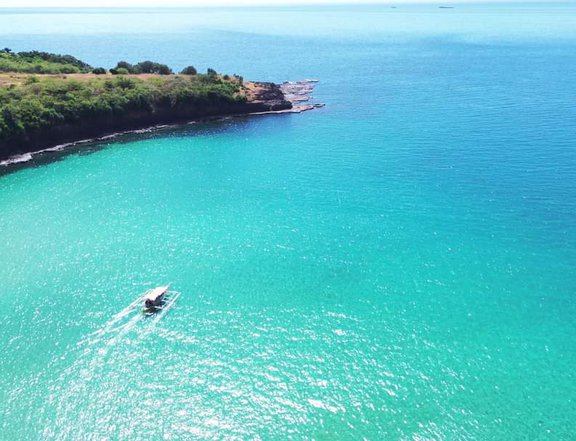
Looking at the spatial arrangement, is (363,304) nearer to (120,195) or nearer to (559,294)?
(559,294)

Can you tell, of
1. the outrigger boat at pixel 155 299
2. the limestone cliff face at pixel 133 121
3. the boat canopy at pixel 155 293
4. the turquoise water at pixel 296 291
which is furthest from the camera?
the limestone cliff face at pixel 133 121

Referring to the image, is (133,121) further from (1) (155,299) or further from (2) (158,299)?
(1) (155,299)

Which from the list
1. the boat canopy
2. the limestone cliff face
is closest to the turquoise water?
the boat canopy

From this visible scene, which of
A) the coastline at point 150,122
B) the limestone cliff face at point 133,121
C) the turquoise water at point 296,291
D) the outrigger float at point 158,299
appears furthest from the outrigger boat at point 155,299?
the limestone cliff face at point 133,121

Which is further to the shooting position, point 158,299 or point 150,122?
point 150,122

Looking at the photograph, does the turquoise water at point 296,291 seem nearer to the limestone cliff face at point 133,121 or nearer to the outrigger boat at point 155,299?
the outrigger boat at point 155,299

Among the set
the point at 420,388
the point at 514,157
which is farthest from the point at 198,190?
the point at 514,157

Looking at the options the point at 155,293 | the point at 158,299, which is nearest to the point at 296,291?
the point at 158,299

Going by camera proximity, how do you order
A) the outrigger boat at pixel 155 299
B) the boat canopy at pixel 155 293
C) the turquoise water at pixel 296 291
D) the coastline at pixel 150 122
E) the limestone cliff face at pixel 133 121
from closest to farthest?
1. the turquoise water at pixel 296 291
2. the outrigger boat at pixel 155 299
3. the boat canopy at pixel 155 293
4. the limestone cliff face at pixel 133 121
5. the coastline at pixel 150 122
